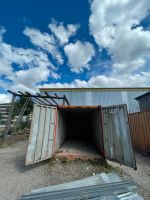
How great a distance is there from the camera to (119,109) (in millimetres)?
5344

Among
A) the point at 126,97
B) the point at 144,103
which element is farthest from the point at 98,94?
the point at 144,103

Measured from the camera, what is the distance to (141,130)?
7812 millimetres

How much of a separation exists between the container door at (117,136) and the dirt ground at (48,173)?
0.46m

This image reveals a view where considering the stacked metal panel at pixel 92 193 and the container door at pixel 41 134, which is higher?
the container door at pixel 41 134

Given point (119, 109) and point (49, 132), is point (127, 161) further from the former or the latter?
point (49, 132)

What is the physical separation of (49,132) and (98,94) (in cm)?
1321

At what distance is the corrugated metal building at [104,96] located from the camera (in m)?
17.6

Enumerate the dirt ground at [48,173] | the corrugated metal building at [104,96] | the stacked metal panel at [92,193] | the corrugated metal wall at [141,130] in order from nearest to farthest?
the stacked metal panel at [92,193]
the dirt ground at [48,173]
the corrugated metal wall at [141,130]
the corrugated metal building at [104,96]

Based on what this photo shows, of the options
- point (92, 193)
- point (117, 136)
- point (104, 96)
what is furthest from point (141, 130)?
point (104, 96)

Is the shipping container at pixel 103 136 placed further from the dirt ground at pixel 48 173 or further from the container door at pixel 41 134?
the dirt ground at pixel 48 173

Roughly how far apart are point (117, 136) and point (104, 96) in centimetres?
1295

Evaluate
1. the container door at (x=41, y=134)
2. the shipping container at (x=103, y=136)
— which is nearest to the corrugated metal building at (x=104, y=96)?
the shipping container at (x=103, y=136)

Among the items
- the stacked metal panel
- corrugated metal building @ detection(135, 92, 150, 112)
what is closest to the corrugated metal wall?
corrugated metal building @ detection(135, 92, 150, 112)

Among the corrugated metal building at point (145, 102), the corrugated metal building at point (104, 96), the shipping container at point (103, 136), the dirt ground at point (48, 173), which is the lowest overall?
the dirt ground at point (48, 173)
